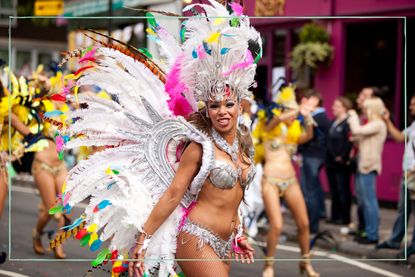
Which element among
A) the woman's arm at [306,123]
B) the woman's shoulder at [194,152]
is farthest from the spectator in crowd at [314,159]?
the woman's shoulder at [194,152]

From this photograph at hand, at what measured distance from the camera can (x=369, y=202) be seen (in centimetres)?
1152

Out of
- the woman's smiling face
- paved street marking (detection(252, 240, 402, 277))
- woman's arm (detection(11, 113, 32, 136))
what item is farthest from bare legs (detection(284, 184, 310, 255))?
the woman's smiling face

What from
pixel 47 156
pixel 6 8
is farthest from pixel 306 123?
pixel 6 8

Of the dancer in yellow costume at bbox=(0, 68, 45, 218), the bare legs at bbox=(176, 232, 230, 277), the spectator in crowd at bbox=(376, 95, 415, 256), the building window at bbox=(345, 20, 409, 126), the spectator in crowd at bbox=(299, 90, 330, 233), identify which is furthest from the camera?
the building window at bbox=(345, 20, 409, 126)

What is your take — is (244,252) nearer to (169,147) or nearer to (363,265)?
(169,147)

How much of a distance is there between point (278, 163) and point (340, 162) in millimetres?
3658

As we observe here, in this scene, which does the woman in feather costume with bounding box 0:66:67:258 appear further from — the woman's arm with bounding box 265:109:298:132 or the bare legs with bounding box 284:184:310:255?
the bare legs with bounding box 284:184:310:255

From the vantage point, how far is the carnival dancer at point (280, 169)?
29.7 feet

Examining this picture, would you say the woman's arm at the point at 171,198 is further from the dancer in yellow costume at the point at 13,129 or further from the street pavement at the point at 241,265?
the dancer in yellow costume at the point at 13,129

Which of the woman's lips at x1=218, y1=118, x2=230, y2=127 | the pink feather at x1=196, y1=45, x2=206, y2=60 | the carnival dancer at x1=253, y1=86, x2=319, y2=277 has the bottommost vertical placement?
the carnival dancer at x1=253, y1=86, x2=319, y2=277

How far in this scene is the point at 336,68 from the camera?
55.4 feet

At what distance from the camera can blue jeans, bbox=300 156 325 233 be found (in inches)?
485

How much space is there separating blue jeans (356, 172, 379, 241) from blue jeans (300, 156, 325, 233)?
0.82 m

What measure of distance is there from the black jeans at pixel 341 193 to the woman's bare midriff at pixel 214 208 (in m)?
7.84
